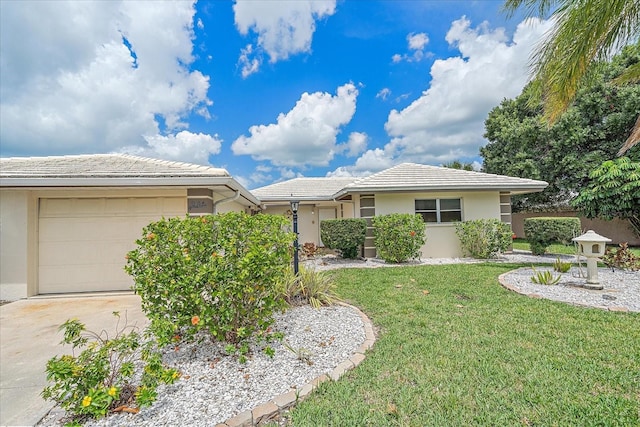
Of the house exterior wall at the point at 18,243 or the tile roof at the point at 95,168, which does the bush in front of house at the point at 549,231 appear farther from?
the house exterior wall at the point at 18,243

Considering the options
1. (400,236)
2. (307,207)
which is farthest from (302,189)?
(400,236)

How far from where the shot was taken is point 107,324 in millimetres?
5352

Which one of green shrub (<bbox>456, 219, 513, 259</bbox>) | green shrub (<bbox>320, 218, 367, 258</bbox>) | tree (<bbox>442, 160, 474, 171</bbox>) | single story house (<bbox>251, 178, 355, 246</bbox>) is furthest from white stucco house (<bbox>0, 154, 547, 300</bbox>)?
tree (<bbox>442, 160, 474, 171</bbox>)

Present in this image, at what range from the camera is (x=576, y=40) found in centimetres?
551

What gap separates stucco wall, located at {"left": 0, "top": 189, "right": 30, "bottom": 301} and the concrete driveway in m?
0.55

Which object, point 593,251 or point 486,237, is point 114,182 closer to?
point 593,251

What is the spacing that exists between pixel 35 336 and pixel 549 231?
15.9m

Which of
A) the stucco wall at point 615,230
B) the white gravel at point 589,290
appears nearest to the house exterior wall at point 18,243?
the white gravel at point 589,290

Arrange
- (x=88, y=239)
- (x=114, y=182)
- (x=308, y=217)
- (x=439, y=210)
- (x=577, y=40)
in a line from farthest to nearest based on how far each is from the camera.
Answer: (x=308, y=217) → (x=439, y=210) → (x=88, y=239) → (x=114, y=182) → (x=577, y=40)

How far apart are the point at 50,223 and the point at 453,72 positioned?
17.2m

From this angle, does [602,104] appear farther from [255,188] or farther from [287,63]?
[255,188]

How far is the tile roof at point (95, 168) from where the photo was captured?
23.1ft

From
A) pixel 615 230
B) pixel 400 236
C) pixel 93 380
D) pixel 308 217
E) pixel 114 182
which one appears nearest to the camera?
pixel 93 380

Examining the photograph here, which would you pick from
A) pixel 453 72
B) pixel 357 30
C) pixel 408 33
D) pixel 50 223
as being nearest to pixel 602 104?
pixel 453 72
